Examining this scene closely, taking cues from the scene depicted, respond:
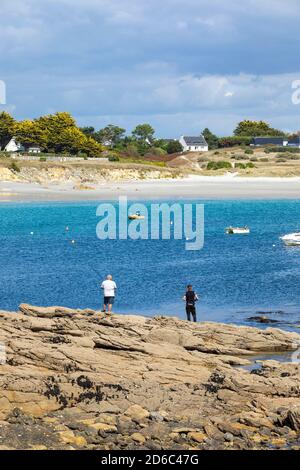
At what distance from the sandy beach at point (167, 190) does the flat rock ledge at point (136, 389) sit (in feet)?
237

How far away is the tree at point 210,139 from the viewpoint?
173750mm

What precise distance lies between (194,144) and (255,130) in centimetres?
1720

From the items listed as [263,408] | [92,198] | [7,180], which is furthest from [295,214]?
[263,408]

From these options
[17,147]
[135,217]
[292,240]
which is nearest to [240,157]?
[17,147]

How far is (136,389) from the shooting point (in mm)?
19344

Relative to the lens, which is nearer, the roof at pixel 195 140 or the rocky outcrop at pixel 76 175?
the rocky outcrop at pixel 76 175

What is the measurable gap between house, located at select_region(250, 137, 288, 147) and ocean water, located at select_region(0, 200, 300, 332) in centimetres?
8741

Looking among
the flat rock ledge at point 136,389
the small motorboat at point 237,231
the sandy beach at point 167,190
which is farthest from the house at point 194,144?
the flat rock ledge at point 136,389

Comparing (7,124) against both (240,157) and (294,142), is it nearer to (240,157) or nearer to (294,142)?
(240,157)

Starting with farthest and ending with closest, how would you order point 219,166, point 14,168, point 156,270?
1. point 219,166
2. point 14,168
3. point 156,270

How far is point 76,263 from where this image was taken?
5072cm

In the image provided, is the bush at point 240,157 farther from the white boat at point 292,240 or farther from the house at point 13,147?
the white boat at point 292,240

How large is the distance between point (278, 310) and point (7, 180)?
7851 cm
